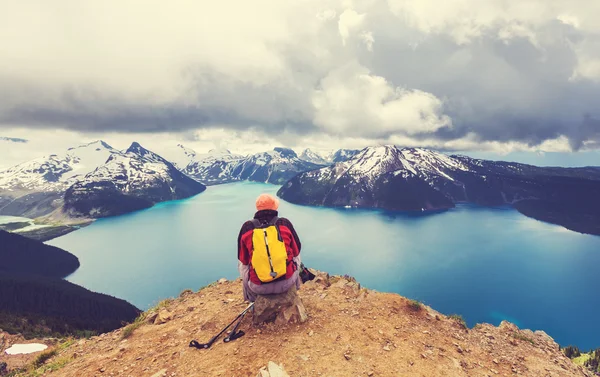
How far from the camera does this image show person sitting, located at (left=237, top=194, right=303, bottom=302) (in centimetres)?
884

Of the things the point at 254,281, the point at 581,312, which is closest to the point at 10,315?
the point at 254,281

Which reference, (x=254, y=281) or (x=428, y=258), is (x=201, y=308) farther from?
(x=428, y=258)

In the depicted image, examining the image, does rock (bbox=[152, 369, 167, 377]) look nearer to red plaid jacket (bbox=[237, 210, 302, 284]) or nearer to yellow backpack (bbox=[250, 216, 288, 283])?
red plaid jacket (bbox=[237, 210, 302, 284])

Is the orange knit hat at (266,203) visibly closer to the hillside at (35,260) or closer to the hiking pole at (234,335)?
the hiking pole at (234,335)

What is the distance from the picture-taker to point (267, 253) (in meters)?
8.83

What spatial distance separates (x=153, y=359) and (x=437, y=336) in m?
10.1

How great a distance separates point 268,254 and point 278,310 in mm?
2652

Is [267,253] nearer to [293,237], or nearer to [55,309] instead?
[293,237]

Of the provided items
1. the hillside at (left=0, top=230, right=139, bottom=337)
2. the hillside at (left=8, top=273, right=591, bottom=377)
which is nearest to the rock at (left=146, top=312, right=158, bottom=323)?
the hillside at (left=8, top=273, right=591, bottom=377)

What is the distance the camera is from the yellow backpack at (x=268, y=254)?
8805 mm

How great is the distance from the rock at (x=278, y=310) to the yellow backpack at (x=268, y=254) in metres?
1.36

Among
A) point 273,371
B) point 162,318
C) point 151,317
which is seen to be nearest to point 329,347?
point 273,371

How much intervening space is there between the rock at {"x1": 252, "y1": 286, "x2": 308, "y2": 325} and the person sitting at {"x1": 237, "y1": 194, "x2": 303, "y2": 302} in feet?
1.14

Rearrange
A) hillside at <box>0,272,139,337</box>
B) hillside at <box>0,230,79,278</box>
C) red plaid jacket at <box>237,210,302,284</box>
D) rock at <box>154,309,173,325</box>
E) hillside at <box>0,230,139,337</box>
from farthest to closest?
1. hillside at <box>0,230,79,278</box>
2. hillside at <box>0,272,139,337</box>
3. hillside at <box>0,230,139,337</box>
4. rock at <box>154,309,173,325</box>
5. red plaid jacket at <box>237,210,302,284</box>
